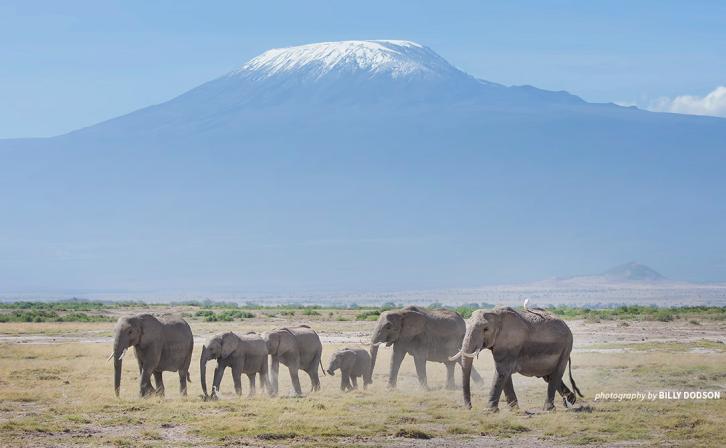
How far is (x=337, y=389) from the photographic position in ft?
120

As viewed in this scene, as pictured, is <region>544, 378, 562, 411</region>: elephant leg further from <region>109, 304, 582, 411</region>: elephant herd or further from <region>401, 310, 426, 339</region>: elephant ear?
<region>401, 310, 426, 339</region>: elephant ear

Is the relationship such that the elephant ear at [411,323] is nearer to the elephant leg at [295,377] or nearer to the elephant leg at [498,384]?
the elephant leg at [295,377]

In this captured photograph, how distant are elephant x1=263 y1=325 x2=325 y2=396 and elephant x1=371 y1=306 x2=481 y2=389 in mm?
1672

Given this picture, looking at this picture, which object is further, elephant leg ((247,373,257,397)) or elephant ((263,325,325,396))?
elephant ((263,325,325,396))

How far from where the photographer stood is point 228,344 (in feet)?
111

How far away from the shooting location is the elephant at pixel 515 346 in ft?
95.7

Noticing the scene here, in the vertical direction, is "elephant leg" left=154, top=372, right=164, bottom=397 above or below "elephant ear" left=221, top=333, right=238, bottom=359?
below

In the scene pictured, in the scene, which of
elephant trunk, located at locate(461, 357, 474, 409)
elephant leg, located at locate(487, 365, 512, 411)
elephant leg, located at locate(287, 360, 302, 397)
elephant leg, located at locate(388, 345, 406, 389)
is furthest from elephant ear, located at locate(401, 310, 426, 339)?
elephant leg, located at locate(487, 365, 512, 411)

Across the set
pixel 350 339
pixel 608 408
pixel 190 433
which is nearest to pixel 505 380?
pixel 608 408

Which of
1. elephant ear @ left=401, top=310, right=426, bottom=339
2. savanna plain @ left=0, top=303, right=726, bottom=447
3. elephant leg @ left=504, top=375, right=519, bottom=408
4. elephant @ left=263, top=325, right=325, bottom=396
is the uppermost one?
elephant ear @ left=401, top=310, right=426, bottom=339

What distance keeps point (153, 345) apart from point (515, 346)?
363 inches

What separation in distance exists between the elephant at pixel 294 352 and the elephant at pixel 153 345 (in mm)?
2423

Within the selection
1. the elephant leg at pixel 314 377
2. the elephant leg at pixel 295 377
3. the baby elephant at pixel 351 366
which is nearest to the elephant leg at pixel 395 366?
the baby elephant at pixel 351 366

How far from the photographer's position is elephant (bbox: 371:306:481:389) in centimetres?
3616
